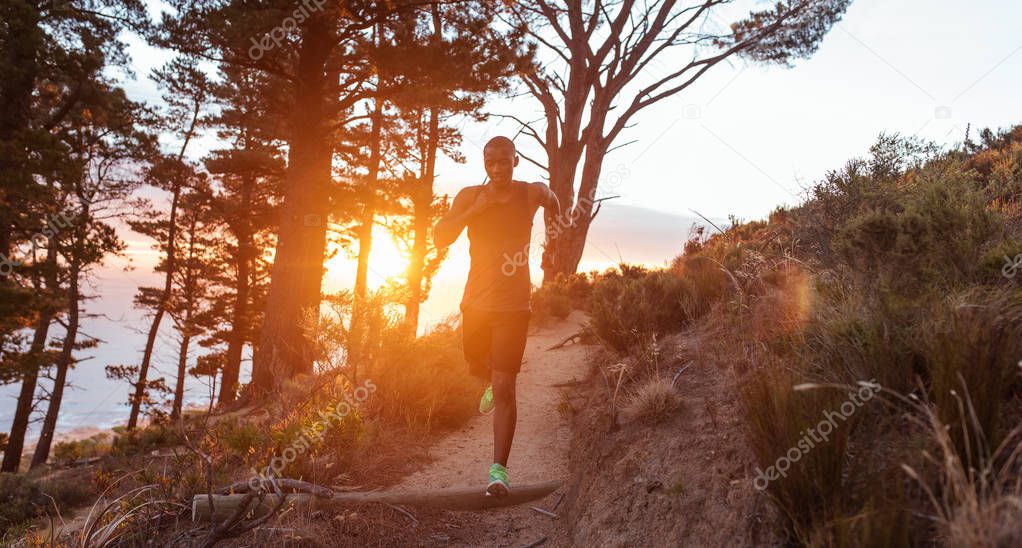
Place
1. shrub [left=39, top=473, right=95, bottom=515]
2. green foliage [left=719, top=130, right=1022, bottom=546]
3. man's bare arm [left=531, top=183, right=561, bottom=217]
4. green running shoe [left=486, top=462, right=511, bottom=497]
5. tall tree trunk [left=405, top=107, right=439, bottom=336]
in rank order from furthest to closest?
tall tree trunk [left=405, top=107, right=439, bottom=336] → shrub [left=39, top=473, right=95, bottom=515] → man's bare arm [left=531, top=183, right=561, bottom=217] → green running shoe [left=486, top=462, right=511, bottom=497] → green foliage [left=719, top=130, right=1022, bottom=546]

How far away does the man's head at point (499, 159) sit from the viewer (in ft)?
13.3

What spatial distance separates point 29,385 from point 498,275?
18121 millimetres

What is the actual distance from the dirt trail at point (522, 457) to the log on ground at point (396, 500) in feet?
0.26

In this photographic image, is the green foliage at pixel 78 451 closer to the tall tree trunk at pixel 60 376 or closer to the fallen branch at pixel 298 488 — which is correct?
the tall tree trunk at pixel 60 376

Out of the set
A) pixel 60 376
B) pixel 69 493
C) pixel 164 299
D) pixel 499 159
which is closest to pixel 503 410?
pixel 499 159

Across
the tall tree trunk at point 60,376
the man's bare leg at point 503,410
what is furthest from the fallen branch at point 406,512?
the tall tree trunk at point 60,376

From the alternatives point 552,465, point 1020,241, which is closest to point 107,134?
point 552,465

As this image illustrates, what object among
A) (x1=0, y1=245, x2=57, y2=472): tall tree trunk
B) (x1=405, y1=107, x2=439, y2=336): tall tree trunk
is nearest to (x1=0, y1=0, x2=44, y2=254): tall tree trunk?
(x1=0, y1=245, x2=57, y2=472): tall tree trunk

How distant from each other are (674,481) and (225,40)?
10247mm

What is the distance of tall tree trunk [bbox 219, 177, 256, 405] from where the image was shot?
70.4 ft

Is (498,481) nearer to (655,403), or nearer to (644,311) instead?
(655,403)

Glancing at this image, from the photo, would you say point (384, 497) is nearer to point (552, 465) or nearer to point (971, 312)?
point (552, 465)

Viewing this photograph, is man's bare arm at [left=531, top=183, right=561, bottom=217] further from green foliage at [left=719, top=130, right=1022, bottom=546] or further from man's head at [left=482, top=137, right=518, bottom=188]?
green foliage at [left=719, top=130, right=1022, bottom=546]

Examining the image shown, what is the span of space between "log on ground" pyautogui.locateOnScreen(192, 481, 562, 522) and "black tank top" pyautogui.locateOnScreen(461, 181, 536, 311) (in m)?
1.42
